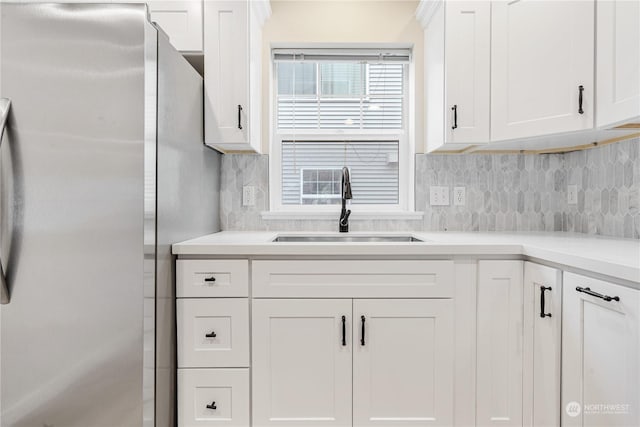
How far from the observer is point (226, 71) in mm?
1798

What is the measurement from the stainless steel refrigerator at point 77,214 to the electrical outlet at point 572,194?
2191 millimetres

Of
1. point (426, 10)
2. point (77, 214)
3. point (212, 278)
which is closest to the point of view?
point (77, 214)

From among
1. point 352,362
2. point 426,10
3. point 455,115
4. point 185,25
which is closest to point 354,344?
point 352,362

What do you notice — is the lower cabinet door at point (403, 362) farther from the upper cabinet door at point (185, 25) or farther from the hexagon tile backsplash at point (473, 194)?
the upper cabinet door at point (185, 25)

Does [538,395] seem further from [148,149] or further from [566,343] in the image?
[148,149]

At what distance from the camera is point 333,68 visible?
2.26 metres

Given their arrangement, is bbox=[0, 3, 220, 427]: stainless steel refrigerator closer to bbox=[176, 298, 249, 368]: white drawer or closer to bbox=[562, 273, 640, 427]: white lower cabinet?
bbox=[176, 298, 249, 368]: white drawer

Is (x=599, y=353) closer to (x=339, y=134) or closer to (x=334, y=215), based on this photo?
(x=334, y=215)

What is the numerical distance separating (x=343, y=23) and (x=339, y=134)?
653 millimetres

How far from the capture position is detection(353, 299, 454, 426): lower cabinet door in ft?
4.88

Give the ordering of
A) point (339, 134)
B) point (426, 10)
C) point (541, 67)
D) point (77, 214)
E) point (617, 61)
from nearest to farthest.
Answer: point (77, 214)
point (617, 61)
point (541, 67)
point (426, 10)
point (339, 134)

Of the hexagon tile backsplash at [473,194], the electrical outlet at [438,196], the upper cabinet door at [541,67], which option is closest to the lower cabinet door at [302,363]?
the hexagon tile backsplash at [473,194]

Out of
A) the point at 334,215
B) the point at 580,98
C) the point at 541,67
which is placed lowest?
the point at 334,215

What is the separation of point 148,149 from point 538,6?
176cm
